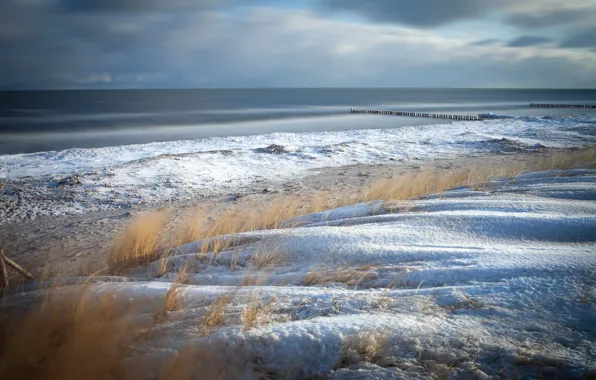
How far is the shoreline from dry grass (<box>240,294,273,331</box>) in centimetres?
223

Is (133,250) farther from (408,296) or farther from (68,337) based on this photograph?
(408,296)

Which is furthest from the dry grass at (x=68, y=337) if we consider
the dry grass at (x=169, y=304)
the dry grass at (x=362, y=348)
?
the dry grass at (x=362, y=348)

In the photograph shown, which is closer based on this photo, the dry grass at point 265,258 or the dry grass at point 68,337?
the dry grass at point 68,337

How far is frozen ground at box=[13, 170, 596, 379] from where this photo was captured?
157cm

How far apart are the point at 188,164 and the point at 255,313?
1109 cm

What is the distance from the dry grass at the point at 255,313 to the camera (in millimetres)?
1860

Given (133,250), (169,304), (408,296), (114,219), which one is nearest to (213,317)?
(169,304)

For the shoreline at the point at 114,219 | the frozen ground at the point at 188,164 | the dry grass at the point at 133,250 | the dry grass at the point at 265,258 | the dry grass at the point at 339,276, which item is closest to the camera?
the dry grass at the point at 339,276

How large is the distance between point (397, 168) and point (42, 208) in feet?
35.4

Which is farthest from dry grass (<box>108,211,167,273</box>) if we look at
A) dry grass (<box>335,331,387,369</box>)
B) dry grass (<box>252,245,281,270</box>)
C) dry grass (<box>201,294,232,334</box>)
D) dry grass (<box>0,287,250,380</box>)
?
dry grass (<box>335,331,387,369</box>)

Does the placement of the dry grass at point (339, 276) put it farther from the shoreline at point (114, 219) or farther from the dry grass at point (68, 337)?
the shoreline at point (114, 219)

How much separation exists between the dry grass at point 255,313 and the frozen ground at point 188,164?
7347 mm

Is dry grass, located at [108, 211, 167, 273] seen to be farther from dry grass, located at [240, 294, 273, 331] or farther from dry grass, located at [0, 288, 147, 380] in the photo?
dry grass, located at [240, 294, 273, 331]

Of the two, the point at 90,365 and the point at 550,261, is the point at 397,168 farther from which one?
the point at 90,365
